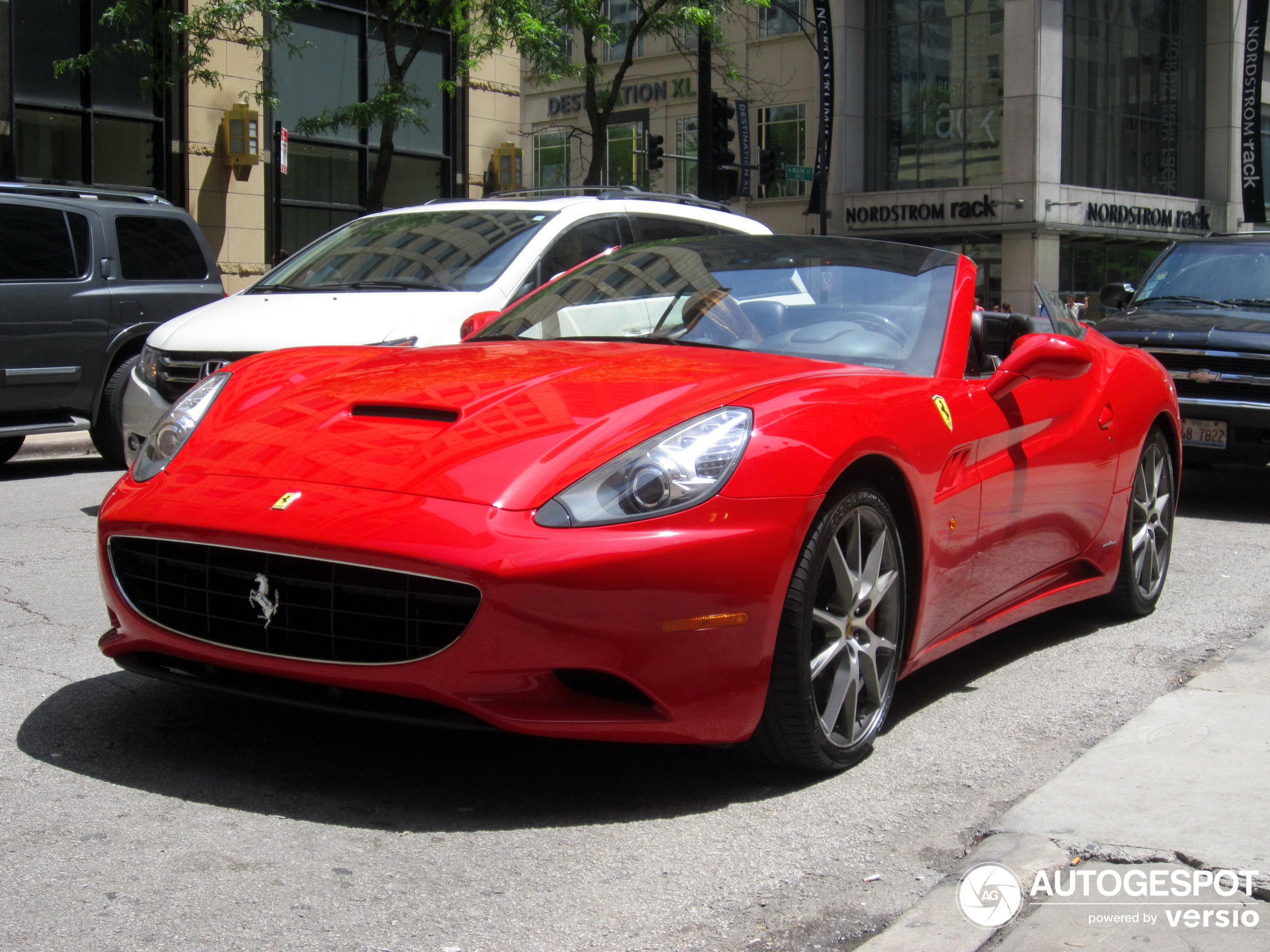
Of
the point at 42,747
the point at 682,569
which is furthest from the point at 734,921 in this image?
the point at 42,747

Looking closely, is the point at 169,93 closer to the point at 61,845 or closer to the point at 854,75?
the point at 61,845

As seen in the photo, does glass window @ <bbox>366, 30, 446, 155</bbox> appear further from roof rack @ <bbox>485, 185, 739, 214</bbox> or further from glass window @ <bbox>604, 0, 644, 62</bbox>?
glass window @ <bbox>604, 0, 644, 62</bbox>

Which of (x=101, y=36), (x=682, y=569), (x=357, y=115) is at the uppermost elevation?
(x=101, y=36)

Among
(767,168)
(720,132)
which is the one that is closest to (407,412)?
(720,132)

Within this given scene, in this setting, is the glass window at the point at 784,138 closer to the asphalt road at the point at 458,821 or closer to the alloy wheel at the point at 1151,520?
the alloy wheel at the point at 1151,520

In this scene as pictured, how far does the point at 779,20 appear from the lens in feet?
133

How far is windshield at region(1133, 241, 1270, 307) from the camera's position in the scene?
993 cm

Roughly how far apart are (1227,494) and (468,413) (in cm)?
783

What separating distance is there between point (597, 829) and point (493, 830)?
236 mm

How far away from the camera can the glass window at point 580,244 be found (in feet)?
26.2

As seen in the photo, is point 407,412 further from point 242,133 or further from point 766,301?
point 242,133

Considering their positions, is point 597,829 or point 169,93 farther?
point 169,93

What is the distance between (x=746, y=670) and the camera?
332cm

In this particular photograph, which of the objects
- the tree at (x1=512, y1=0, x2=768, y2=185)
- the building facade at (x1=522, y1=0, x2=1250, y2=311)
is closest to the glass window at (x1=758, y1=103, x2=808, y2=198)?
the building facade at (x1=522, y1=0, x2=1250, y2=311)
